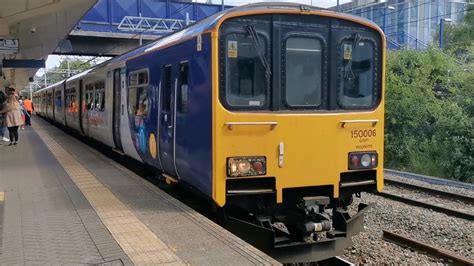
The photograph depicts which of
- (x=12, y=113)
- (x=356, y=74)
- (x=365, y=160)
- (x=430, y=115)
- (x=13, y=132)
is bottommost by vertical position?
(x=13, y=132)

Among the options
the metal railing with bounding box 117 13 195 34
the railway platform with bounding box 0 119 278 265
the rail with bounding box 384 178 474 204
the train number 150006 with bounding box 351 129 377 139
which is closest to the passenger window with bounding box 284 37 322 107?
the train number 150006 with bounding box 351 129 377 139

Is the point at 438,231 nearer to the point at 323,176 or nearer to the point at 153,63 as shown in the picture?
the point at 323,176

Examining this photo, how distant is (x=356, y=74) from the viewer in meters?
6.23

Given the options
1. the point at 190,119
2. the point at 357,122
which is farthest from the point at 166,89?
the point at 357,122

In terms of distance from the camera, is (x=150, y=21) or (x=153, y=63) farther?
(x=150, y=21)

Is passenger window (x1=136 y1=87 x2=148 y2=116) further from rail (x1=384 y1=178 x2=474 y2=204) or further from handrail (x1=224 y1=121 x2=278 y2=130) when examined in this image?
rail (x1=384 y1=178 x2=474 y2=204)

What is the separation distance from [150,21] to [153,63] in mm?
23780

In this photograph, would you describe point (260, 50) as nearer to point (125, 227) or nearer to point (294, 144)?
point (294, 144)

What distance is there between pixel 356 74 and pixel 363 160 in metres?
1.06

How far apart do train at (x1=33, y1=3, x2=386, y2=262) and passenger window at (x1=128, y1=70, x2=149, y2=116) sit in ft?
4.94

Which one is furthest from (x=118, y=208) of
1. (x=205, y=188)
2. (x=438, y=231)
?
(x=438, y=231)

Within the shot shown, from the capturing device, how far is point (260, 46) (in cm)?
566

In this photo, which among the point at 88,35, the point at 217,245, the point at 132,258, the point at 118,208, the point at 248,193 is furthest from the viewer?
the point at 88,35

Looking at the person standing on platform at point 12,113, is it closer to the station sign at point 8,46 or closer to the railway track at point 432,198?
the station sign at point 8,46
